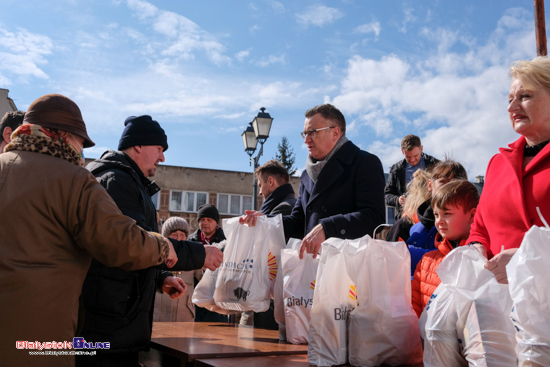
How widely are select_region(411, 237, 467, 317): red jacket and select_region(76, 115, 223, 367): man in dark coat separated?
1.08 meters

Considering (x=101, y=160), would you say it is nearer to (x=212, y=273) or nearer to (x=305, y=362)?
(x=212, y=273)

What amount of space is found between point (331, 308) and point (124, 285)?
3.65 feet

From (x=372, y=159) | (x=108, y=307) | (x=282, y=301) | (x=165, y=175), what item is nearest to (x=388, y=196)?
(x=372, y=159)

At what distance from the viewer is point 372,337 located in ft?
7.43

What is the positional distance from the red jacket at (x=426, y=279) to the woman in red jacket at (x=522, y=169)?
0.35 m

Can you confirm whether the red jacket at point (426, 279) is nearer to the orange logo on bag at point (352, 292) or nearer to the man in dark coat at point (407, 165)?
the orange logo on bag at point (352, 292)

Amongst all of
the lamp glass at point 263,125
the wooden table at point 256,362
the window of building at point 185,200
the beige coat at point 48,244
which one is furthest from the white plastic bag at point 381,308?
the window of building at point 185,200

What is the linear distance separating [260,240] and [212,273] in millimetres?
670

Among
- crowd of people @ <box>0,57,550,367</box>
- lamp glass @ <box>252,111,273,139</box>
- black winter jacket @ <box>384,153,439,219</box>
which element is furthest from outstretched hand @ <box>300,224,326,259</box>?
lamp glass @ <box>252,111,273,139</box>

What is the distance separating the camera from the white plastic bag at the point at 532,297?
5.30ft

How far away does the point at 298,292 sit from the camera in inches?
116

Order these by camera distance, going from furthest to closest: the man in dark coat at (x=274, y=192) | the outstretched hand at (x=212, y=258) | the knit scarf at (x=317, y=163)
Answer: the man in dark coat at (x=274, y=192) < the knit scarf at (x=317, y=163) < the outstretched hand at (x=212, y=258)

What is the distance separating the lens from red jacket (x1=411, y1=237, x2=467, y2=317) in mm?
2666

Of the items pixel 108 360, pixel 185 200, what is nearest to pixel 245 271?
pixel 108 360
